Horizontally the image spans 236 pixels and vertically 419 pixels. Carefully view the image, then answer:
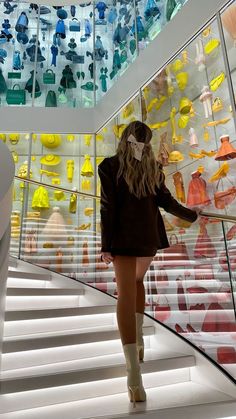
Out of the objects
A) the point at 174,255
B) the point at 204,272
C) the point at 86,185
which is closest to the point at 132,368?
the point at 204,272

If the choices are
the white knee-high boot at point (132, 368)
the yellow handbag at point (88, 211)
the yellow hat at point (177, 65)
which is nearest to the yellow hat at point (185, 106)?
the yellow hat at point (177, 65)

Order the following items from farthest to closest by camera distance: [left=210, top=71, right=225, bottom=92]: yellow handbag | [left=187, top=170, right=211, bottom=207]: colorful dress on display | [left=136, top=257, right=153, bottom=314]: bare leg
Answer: [left=187, top=170, right=211, bottom=207]: colorful dress on display, [left=210, top=71, right=225, bottom=92]: yellow handbag, [left=136, top=257, right=153, bottom=314]: bare leg

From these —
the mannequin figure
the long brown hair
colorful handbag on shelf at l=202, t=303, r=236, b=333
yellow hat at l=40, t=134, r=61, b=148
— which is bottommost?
colorful handbag on shelf at l=202, t=303, r=236, b=333

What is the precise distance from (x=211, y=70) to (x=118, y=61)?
3.06 metres

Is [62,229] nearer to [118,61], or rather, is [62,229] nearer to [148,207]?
[148,207]

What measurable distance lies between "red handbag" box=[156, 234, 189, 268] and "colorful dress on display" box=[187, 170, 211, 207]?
195cm

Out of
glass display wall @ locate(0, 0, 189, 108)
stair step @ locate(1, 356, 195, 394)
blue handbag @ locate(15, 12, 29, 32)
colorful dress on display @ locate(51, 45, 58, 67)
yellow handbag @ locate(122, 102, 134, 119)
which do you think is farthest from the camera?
blue handbag @ locate(15, 12, 29, 32)

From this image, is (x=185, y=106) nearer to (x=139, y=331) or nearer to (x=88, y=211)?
(x=88, y=211)

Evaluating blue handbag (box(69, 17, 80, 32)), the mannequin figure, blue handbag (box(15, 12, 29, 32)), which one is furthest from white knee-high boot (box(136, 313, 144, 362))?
blue handbag (box(15, 12, 29, 32))

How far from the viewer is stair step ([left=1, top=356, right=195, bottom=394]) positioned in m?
1.86

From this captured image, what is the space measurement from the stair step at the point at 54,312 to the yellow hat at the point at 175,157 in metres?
3.07

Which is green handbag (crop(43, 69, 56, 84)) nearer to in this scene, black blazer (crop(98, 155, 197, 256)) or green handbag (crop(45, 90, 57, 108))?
green handbag (crop(45, 90, 57, 108))

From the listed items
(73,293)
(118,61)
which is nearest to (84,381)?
(73,293)

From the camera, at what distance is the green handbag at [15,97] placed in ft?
25.2
